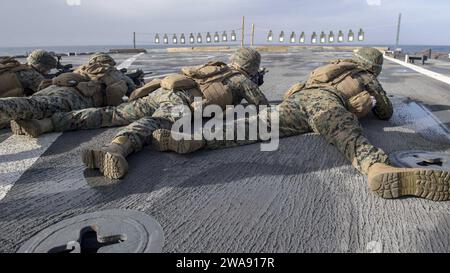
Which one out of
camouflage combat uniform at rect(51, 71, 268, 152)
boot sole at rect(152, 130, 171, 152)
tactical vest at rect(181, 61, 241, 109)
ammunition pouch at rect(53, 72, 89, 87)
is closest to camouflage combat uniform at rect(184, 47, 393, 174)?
boot sole at rect(152, 130, 171, 152)

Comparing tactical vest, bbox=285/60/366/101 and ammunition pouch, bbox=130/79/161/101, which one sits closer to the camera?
tactical vest, bbox=285/60/366/101

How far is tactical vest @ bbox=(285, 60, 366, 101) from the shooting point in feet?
11.9

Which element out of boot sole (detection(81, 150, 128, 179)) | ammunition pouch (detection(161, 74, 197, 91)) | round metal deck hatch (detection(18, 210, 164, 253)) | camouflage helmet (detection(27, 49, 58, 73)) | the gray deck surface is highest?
camouflage helmet (detection(27, 49, 58, 73))

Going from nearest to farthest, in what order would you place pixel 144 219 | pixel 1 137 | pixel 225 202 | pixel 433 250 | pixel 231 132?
pixel 433 250
pixel 144 219
pixel 225 202
pixel 231 132
pixel 1 137

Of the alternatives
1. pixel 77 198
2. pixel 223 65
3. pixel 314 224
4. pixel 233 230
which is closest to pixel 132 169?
pixel 77 198

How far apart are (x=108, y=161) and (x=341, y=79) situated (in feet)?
8.57

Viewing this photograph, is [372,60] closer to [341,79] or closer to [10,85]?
[341,79]

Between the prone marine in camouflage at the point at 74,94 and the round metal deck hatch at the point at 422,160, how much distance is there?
3.72 m

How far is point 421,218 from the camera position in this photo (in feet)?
6.50

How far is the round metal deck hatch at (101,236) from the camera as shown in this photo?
1742 mm

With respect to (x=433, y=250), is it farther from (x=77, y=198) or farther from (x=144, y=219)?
(x=77, y=198)

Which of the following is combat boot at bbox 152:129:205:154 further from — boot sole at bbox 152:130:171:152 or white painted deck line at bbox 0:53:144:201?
white painted deck line at bbox 0:53:144:201

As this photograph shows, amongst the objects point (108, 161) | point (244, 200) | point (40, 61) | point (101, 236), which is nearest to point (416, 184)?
point (244, 200)

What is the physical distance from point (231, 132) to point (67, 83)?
2657mm
